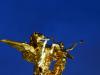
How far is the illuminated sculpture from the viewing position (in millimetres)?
18219

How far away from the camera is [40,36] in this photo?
18.4 meters

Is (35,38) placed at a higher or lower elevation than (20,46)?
higher

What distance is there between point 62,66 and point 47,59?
45 cm

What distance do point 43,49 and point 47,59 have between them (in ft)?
0.95

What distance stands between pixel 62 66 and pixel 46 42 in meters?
0.78

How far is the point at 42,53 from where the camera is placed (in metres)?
18.2

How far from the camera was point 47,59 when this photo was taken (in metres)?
18.3

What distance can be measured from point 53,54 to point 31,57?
23.7 inches

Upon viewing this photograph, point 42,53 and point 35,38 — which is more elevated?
point 35,38

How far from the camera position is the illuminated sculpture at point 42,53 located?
1822cm

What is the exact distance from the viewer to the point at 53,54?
18.4 m

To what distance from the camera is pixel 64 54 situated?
18438 mm

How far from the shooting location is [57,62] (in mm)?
18359

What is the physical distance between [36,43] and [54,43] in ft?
1.63
